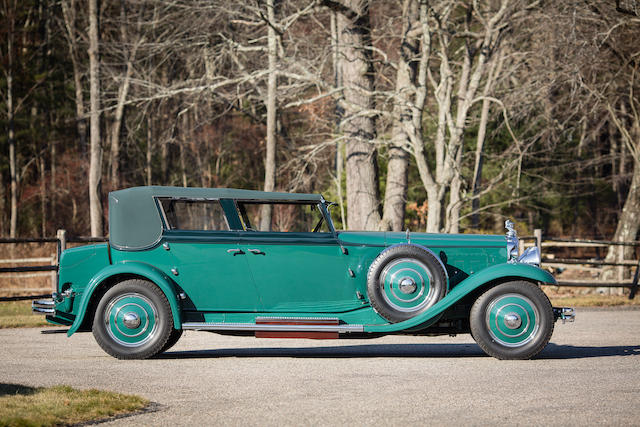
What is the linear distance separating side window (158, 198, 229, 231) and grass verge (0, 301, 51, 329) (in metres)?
4.74

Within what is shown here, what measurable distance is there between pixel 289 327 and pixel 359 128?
9.89 metres

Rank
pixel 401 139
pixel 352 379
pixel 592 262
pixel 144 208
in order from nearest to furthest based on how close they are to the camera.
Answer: pixel 352 379 → pixel 144 208 → pixel 592 262 → pixel 401 139

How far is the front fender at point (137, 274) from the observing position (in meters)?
9.09

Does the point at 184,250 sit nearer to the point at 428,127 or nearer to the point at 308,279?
the point at 308,279

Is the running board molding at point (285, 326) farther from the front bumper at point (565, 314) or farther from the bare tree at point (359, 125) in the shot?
the bare tree at point (359, 125)

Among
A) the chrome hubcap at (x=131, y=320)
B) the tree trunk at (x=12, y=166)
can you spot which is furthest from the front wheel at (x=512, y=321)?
the tree trunk at (x=12, y=166)

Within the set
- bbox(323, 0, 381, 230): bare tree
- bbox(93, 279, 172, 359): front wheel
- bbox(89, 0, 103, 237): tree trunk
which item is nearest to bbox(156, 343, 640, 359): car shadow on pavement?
bbox(93, 279, 172, 359): front wheel

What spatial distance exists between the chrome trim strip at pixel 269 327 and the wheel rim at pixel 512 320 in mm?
1372

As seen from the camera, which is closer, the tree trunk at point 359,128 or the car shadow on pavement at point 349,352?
the car shadow on pavement at point 349,352

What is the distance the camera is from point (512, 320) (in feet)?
29.4

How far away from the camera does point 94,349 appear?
400 inches

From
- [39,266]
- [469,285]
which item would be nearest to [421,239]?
[469,285]

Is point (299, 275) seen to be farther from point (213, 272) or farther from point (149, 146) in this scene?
point (149, 146)

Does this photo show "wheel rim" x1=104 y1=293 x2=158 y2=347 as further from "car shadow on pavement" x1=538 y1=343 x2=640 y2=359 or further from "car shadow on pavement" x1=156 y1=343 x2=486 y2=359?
"car shadow on pavement" x1=538 y1=343 x2=640 y2=359
